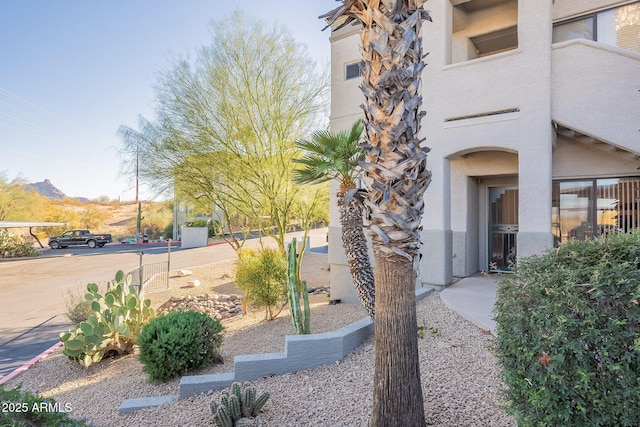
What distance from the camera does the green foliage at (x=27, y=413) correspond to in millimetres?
2363

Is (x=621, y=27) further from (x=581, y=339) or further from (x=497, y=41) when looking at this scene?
(x=581, y=339)

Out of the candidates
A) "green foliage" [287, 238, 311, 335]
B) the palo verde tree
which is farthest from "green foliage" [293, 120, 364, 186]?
the palo verde tree

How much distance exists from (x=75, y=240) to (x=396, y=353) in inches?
1489

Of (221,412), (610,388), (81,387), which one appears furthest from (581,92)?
(81,387)

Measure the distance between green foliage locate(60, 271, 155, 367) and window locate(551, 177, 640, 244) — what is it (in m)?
10.5

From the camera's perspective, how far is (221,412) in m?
3.71

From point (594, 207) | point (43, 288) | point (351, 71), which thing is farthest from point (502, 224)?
point (43, 288)

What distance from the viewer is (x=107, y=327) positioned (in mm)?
7453

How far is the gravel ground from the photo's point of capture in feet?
12.3

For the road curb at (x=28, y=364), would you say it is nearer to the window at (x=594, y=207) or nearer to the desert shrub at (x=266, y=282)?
the desert shrub at (x=266, y=282)

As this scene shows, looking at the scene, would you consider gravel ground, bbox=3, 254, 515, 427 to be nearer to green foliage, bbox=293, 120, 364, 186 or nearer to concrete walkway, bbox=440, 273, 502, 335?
concrete walkway, bbox=440, 273, 502, 335

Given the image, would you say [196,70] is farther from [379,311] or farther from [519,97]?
[379,311]

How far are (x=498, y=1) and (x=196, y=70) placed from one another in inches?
412

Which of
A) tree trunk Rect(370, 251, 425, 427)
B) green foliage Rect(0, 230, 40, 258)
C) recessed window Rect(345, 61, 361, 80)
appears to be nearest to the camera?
tree trunk Rect(370, 251, 425, 427)
